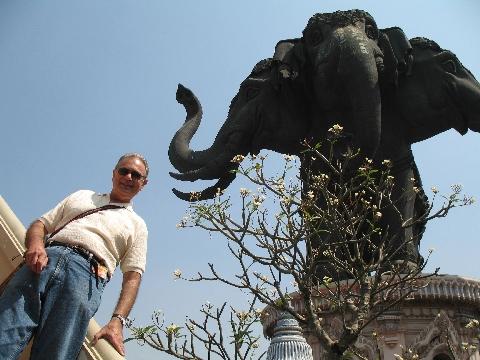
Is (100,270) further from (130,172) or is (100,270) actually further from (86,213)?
(130,172)

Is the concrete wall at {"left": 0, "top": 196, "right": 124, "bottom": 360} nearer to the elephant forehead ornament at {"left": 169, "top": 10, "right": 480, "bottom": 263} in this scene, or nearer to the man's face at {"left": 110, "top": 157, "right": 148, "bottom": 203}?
the man's face at {"left": 110, "top": 157, "right": 148, "bottom": 203}

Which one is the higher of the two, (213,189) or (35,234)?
(213,189)

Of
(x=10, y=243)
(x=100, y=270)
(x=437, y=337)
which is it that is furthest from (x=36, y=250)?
(x=437, y=337)

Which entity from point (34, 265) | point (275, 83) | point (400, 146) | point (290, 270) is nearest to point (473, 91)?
point (400, 146)

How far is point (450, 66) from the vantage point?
426 inches

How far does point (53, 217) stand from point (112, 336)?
24.6 inches

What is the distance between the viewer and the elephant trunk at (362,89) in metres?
9.34

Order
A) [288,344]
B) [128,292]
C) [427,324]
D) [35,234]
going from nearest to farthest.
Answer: [35,234] < [128,292] < [288,344] < [427,324]

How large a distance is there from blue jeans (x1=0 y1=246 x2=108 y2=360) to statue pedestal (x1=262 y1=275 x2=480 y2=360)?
5663mm

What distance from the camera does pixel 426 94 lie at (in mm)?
10562

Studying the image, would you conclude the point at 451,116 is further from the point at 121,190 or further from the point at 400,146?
the point at 121,190

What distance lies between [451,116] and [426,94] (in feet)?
1.74

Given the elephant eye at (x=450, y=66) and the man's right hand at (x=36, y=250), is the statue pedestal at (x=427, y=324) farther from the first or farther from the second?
the man's right hand at (x=36, y=250)

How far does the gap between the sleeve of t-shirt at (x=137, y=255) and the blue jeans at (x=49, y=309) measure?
0.27 metres
